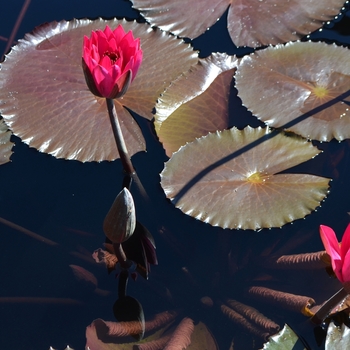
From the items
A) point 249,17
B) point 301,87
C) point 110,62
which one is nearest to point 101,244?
point 110,62

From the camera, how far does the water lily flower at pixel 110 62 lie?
1757 mm

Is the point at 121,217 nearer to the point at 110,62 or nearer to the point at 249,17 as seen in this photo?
the point at 110,62

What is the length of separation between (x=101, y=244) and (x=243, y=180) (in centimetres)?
68

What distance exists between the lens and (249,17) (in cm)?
275

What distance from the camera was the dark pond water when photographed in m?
1.91

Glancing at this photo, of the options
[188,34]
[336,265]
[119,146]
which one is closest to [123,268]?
[119,146]

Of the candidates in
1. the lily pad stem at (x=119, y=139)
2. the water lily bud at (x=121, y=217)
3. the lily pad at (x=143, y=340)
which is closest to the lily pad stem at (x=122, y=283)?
the lily pad at (x=143, y=340)

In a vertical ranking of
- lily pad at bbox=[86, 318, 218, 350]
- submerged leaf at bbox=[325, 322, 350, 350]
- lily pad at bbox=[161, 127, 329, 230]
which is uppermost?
lily pad at bbox=[161, 127, 329, 230]

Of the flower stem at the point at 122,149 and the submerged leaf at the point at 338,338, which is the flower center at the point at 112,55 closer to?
the flower stem at the point at 122,149

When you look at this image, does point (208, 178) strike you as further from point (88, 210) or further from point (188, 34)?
point (188, 34)

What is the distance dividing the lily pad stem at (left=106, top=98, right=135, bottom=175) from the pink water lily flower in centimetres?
94

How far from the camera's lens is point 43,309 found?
1952 millimetres

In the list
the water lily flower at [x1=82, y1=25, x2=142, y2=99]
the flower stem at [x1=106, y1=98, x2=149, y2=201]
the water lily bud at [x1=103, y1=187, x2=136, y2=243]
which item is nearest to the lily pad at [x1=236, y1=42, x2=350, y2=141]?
the flower stem at [x1=106, y1=98, x2=149, y2=201]

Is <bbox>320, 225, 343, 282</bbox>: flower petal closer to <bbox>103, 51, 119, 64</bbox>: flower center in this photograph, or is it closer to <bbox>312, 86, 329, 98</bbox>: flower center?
<bbox>103, 51, 119, 64</bbox>: flower center
